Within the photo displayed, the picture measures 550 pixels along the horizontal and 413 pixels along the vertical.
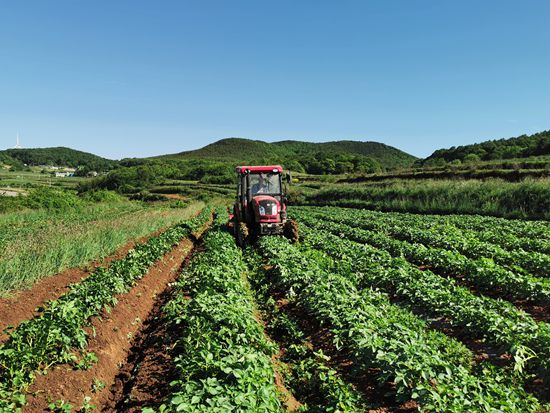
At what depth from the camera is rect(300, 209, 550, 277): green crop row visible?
8828 mm

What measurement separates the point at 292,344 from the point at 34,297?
461cm

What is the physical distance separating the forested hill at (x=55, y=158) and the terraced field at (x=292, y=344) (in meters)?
125

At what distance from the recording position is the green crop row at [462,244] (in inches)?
348

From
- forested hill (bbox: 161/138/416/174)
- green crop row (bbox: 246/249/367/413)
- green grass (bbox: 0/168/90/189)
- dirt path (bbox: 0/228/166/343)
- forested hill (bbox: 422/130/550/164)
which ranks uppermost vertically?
forested hill (bbox: 161/138/416/174)

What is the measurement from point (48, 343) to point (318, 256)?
7065 millimetres

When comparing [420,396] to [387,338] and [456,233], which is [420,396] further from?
[456,233]

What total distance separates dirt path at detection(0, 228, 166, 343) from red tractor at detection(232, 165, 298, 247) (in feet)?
19.2

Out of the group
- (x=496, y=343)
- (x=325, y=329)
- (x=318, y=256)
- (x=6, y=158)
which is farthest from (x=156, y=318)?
(x=6, y=158)

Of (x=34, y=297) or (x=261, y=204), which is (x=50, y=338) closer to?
(x=34, y=297)

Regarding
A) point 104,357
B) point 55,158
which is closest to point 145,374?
point 104,357

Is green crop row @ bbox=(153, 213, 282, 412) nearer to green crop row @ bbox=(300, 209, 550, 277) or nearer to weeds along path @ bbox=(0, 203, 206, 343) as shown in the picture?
weeds along path @ bbox=(0, 203, 206, 343)

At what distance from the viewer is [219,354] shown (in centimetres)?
459

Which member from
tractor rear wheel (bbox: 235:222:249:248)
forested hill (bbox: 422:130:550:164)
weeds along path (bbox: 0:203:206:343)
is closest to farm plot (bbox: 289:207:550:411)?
tractor rear wheel (bbox: 235:222:249:248)

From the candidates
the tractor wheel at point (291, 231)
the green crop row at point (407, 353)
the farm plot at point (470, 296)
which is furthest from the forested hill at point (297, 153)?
the green crop row at point (407, 353)
